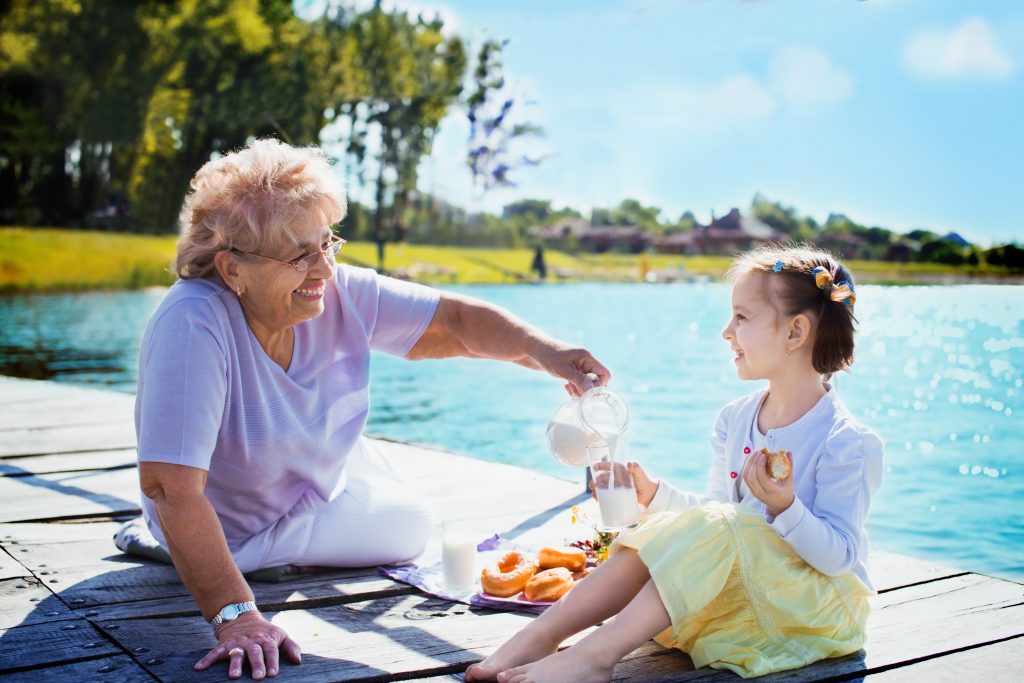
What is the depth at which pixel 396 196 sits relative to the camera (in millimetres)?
24812

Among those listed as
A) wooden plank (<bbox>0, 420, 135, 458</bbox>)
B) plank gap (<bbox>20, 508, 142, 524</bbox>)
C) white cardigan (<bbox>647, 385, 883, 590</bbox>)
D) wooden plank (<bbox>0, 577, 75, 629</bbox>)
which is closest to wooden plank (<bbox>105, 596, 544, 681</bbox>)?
wooden plank (<bbox>0, 577, 75, 629</bbox>)

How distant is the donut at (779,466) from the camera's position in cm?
165

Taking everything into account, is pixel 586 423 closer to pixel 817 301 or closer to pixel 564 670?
pixel 817 301

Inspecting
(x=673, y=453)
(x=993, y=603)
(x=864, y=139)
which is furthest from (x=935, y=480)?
(x=864, y=139)

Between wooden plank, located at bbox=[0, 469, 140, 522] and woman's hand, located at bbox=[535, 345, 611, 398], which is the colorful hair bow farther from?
wooden plank, located at bbox=[0, 469, 140, 522]

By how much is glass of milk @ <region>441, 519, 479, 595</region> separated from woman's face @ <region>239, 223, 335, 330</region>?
57cm

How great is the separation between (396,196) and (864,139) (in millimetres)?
13993

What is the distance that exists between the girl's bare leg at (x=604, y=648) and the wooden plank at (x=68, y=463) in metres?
2.40

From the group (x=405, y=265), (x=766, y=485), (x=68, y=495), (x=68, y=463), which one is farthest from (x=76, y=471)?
(x=405, y=265)

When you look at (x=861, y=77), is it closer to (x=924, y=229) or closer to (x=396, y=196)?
(x=924, y=229)

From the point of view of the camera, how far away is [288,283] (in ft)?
6.64

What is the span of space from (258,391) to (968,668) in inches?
56.5

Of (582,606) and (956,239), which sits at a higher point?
(956,239)

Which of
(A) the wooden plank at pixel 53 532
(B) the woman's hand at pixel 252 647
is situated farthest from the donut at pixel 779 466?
(A) the wooden plank at pixel 53 532
